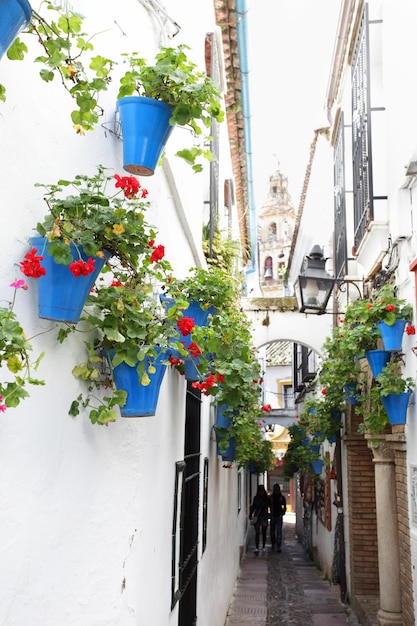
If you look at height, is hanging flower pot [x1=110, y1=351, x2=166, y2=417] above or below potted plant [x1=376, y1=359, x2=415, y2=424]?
below

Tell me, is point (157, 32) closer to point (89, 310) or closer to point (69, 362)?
point (89, 310)

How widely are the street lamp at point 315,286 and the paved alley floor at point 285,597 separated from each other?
463cm

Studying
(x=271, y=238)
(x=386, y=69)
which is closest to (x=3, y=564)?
(x=386, y=69)

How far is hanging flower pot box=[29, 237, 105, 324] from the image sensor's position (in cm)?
213

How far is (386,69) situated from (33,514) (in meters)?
6.36

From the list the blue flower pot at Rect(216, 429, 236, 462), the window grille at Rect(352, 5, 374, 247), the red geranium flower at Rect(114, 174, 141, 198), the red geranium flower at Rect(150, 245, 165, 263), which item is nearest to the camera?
the red geranium flower at Rect(114, 174, 141, 198)

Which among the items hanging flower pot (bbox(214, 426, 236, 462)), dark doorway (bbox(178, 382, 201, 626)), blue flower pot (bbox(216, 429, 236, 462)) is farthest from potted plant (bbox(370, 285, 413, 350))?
blue flower pot (bbox(216, 429, 236, 462))

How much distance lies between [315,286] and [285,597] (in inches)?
→ 248

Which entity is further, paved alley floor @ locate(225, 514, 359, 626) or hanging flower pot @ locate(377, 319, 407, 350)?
paved alley floor @ locate(225, 514, 359, 626)

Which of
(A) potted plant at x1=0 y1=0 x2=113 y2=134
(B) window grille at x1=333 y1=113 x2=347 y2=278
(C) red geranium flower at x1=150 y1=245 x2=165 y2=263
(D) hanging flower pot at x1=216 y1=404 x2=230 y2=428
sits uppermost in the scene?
(B) window grille at x1=333 y1=113 x2=347 y2=278

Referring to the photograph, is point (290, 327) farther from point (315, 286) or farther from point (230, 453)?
point (315, 286)

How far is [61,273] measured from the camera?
212cm

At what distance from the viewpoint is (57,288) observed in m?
2.14

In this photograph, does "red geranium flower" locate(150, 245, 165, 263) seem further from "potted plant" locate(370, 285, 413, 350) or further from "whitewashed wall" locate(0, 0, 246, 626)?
"potted plant" locate(370, 285, 413, 350)
